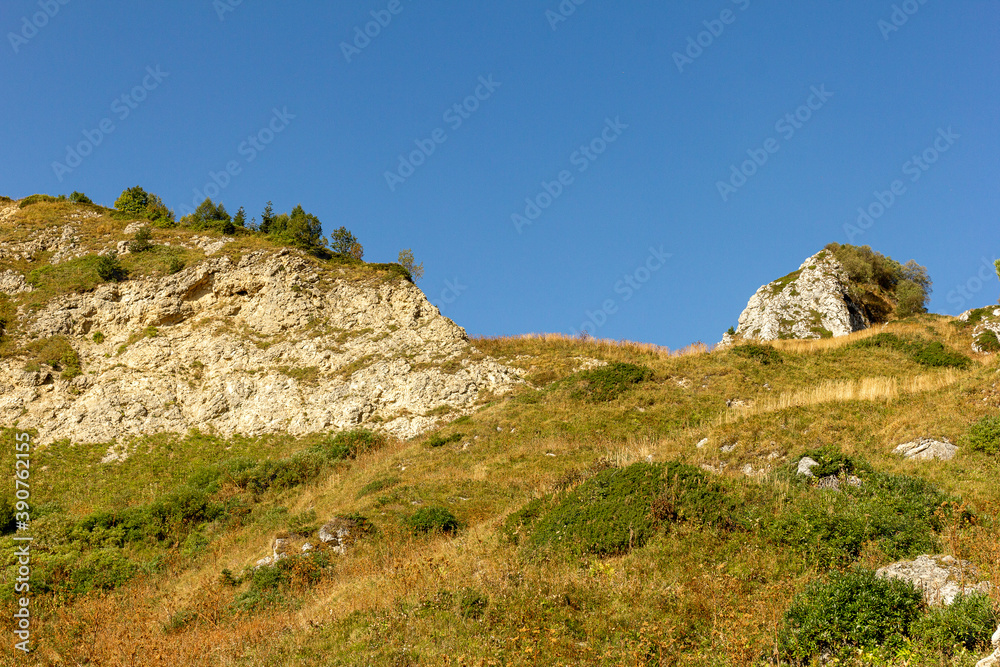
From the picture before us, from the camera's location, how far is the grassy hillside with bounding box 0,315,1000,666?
9.14 meters

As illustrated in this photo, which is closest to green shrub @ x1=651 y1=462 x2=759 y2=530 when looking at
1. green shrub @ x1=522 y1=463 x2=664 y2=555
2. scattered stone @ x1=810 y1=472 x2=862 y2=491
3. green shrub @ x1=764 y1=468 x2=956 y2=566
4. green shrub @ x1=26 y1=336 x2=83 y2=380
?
green shrub @ x1=522 y1=463 x2=664 y2=555

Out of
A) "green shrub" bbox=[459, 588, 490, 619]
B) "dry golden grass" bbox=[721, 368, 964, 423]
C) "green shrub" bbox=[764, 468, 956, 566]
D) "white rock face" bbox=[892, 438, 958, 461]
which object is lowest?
"green shrub" bbox=[459, 588, 490, 619]

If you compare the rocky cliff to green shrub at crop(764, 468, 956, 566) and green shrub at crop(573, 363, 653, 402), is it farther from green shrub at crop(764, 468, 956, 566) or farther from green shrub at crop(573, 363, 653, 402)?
green shrub at crop(764, 468, 956, 566)

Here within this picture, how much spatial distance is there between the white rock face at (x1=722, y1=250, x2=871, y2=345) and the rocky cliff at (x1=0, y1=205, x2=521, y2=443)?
21.8 m

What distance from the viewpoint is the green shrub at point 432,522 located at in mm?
16172

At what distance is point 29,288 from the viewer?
36.2 m

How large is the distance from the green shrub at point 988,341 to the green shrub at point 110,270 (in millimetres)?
48233

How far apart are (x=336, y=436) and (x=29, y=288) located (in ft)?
74.6

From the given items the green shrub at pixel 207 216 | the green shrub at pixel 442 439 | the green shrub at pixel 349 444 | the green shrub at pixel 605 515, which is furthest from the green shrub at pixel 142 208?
the green shrub at pixel 605 515

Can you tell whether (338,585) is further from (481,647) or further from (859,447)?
(859,447)

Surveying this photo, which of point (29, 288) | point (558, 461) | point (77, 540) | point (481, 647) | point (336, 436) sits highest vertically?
point (29, 288)

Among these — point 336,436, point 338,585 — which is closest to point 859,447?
point 338,585

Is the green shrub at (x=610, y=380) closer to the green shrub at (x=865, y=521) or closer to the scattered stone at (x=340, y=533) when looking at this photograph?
the scattered stone at (x=340, y=533)

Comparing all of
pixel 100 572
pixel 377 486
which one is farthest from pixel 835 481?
pixel 100 572
